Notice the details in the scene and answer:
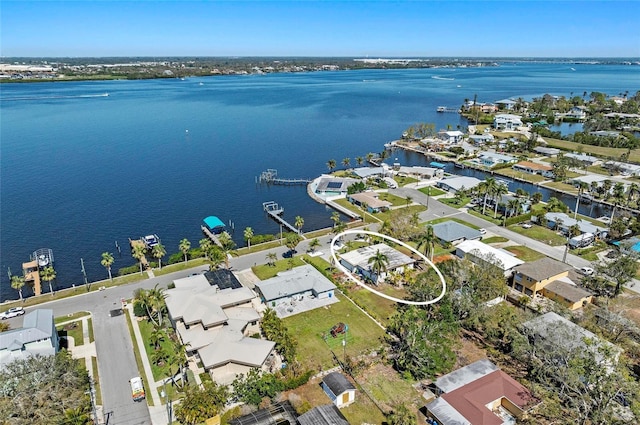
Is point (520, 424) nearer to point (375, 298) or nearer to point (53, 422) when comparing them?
point (375, 298)

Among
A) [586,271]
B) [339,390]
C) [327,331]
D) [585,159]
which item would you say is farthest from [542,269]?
[585,159]

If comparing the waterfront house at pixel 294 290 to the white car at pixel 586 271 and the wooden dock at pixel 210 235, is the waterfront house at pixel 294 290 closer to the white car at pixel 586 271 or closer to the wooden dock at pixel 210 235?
the wooden dock at pixel 210 235

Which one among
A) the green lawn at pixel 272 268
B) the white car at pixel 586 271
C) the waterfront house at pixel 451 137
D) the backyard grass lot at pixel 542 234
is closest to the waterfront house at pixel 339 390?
the green lawn at pixel 272 268

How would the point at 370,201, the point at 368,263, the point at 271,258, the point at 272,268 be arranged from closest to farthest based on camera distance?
the point at 368,263 → the point at 272,268 → the point at 271,258 → the point at 370,201

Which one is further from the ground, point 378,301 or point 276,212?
point 276,212

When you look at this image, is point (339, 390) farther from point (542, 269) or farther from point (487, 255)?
point (542, 269)

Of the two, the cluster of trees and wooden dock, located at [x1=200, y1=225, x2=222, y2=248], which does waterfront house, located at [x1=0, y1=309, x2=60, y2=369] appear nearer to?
the cluster of trees

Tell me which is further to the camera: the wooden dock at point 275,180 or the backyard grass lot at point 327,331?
the wooden dock at point 275,180
